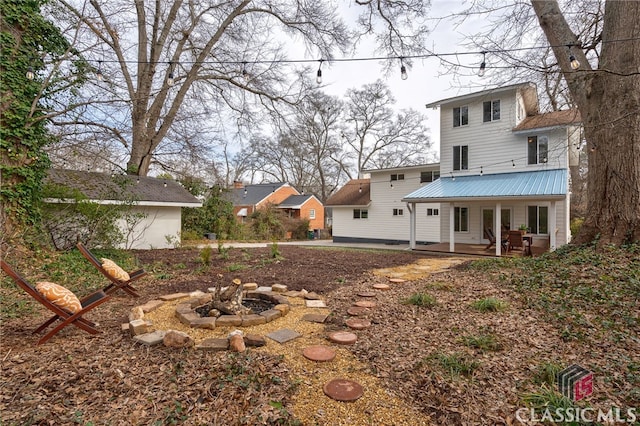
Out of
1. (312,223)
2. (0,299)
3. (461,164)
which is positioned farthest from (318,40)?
(312,223)

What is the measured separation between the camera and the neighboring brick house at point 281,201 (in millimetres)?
27484

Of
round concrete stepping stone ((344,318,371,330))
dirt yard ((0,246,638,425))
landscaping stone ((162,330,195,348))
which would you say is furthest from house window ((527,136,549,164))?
landscaping stone ((162,330,195,348))

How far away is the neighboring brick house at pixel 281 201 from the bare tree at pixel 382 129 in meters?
6.67

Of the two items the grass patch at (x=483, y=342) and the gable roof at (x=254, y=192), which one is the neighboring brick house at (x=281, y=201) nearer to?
the gable roof at (x=254, y=192)

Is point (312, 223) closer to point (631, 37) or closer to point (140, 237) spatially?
point (140, 237)

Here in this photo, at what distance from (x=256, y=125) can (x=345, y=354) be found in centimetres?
1243

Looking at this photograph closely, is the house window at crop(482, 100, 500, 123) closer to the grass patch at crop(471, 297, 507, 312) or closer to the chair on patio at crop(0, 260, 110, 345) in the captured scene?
the grass patch at crop(471, 297, 507, 312)

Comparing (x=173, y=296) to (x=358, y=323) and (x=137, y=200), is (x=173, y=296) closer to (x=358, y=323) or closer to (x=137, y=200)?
(x=358, y=323)

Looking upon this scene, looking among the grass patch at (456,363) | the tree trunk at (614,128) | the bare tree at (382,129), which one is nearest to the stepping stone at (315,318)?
the grass patch at (456,363)

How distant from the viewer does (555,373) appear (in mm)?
2301

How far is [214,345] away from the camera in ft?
9.05

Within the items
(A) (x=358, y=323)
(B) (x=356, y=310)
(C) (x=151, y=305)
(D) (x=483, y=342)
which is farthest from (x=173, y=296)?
(D) (x=483, y=342)

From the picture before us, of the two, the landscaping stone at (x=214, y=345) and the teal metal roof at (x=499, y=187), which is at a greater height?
the teal metal roof at (x=499, y=187)

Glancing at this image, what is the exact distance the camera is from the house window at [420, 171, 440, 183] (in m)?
15.1
